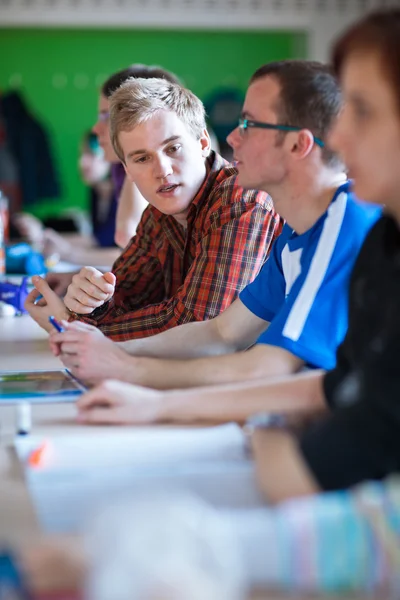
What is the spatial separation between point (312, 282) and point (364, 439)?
55 centimetres

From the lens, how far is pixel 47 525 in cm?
97

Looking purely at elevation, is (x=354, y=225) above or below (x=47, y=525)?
above

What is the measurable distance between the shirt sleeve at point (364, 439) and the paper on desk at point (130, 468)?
10cm

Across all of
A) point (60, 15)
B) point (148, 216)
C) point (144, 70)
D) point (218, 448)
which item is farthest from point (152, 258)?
point (60, 15)

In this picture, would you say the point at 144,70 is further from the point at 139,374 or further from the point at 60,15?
the point at 60,15

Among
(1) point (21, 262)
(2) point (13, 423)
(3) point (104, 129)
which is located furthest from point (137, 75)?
(2) point (13, 423)

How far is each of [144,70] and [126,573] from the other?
7.60 feet

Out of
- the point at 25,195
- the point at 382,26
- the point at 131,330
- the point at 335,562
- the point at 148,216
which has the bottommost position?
the point at 25,195

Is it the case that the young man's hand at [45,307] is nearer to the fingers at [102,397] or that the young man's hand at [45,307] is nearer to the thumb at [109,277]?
the thumb at [109,277]

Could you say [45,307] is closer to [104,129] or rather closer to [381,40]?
[104,129]

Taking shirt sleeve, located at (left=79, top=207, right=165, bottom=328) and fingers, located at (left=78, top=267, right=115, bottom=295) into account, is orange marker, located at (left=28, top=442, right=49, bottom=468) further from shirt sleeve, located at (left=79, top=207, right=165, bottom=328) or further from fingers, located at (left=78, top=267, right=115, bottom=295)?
shirt sleeve, located at (left=79, top=207, right=165, bottom=328)

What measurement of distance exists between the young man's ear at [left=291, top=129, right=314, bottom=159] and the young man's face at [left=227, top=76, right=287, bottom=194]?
2 cm

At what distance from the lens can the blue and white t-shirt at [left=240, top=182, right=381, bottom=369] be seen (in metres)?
1.48

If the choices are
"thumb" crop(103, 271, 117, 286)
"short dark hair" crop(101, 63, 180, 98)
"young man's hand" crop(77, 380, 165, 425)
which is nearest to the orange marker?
"young man's hand" crop(77, 380, 165, 425)
